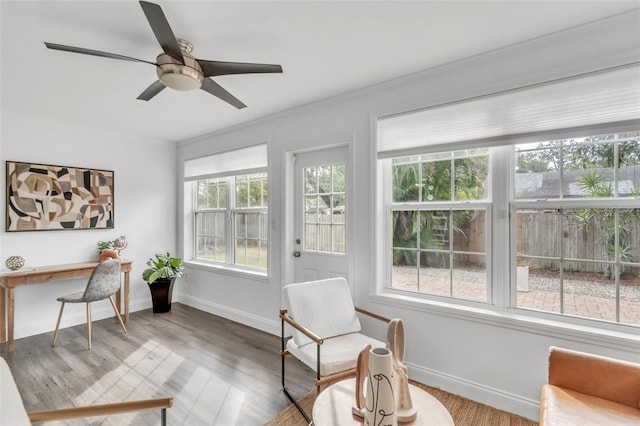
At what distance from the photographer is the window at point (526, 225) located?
1.96 meters

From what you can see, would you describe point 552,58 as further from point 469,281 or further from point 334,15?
point 469,281

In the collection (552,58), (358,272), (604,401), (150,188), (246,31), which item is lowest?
(604,401)

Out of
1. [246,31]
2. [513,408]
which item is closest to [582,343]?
[513,408]

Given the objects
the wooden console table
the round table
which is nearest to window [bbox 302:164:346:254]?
the round table

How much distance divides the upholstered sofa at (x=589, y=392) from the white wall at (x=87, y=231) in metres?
4.69

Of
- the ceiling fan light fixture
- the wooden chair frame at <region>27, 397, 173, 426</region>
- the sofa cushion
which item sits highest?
the ceiling fan light fixture

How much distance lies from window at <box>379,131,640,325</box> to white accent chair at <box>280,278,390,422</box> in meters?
0.59

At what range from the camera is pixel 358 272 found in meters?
2.87

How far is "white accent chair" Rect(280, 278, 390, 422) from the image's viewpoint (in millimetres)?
2027

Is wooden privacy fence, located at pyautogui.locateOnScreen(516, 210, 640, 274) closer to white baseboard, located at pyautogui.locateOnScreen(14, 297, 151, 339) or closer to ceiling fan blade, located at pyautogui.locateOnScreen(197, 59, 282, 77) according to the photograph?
ceiling fan blade, located at pyautogui.locateOnScreen(197, 59, 282, 77)

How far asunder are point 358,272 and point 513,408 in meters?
1.45

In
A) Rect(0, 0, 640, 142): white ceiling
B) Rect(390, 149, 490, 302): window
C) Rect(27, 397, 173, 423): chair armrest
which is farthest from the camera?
Rect(390, 149, 490, 302): window

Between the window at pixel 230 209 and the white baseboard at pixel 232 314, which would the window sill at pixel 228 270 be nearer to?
the window at pixel 230 209

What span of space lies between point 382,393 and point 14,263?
→ 13.3 ft
